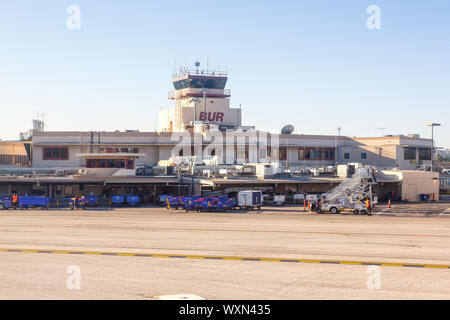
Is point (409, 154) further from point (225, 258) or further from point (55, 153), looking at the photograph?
point (225, 258)

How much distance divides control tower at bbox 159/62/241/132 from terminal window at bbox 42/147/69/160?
867 inches

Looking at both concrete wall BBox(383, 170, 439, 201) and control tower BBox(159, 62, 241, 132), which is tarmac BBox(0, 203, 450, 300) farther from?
control tower BBox(159, 62, 241, 132)

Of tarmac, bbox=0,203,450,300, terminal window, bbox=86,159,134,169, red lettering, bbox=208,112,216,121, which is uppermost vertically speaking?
red lettering, bbox=208,112,216,121

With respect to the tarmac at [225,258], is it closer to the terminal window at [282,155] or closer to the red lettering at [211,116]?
the terminal window at [282,155]

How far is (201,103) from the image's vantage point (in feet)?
301

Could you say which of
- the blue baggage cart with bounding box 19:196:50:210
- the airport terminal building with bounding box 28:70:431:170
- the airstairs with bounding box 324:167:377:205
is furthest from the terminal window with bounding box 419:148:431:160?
the blue baggage cart with bounding box 19:196:50:210

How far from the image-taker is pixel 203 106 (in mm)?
91500

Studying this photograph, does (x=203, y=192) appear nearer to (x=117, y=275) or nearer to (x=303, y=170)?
(x=303, y=170)

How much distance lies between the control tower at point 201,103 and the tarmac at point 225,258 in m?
47.4

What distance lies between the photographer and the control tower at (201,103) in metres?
90.9

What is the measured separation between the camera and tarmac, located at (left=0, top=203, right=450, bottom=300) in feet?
67.9

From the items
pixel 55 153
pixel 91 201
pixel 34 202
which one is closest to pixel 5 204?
pixel 34 202

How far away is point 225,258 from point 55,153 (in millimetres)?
56535
